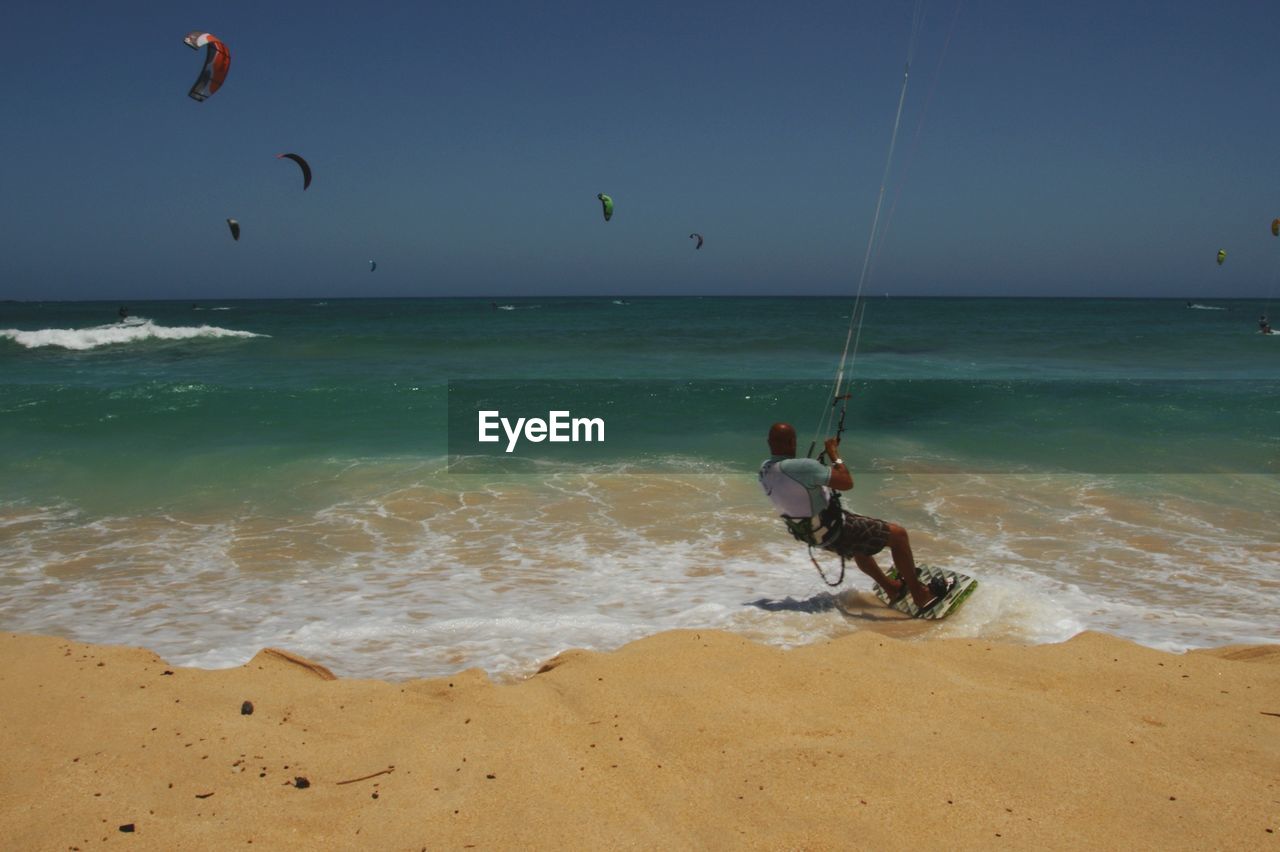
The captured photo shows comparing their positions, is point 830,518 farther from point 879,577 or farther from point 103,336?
point 103,336

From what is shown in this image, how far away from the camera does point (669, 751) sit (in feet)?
12.6

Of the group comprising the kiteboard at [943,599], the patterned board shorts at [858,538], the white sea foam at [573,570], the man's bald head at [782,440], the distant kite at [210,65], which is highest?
the distant kite at [210,65]

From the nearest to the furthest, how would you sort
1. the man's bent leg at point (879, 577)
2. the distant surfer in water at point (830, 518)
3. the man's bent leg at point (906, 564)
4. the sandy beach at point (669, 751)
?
1. the sandy beach at point (669, 751)
2. the distant surfer in water at point (830, 518)
3. the man's bent leg at point (906, 564)
4. the man's bent leg at point (879, 577)

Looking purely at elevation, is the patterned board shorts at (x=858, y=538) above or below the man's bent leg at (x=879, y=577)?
above

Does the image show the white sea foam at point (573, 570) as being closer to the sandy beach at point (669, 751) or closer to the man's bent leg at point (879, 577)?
the man's bent leg at point (879, 577)

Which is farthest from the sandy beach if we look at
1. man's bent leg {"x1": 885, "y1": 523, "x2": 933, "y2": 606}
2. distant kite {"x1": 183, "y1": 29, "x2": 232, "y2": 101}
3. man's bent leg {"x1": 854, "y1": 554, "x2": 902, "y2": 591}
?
distant kite {"x1": 183, "y1": 29, "x2": 232, "y2": 101}

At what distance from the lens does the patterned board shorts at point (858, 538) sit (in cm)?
629

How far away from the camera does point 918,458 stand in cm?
1322

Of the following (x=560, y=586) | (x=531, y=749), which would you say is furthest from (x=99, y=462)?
(x=531, y=749)

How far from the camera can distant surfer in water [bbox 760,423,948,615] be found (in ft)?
20.0

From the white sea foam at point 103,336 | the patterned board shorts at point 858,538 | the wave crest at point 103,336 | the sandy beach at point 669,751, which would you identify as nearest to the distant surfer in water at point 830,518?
the patterned board shorts at point 858,538

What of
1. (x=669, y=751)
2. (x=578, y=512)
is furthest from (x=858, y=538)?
(x=578, y=512)

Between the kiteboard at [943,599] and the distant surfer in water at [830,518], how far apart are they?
0.04 m

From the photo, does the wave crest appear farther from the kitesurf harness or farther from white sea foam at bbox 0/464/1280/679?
the kitesurf harness
